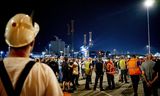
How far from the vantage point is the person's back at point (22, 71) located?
234 centimetres

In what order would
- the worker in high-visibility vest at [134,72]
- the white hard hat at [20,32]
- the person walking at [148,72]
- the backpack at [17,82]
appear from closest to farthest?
1. the backpack at [17,82]
2. the white hard hat at [20,32]
3. the person walking at [148,72]
4. the worker in high-visibility vest at [134,72]

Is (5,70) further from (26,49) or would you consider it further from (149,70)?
(149,70)

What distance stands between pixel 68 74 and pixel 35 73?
1627cm

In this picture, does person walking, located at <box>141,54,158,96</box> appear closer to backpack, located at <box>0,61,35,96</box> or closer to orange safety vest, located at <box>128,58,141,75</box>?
orange safety vest, located at <box>128,58,141,75</box>

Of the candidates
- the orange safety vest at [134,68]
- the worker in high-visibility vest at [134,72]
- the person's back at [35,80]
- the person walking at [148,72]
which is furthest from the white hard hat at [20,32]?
the orange safety vest at [134,68]

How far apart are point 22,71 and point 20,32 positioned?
1.25ft

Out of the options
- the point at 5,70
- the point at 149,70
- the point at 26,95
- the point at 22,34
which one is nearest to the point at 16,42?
the point at 22,34

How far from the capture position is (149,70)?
11.7 m

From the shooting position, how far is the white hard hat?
2.52 metres

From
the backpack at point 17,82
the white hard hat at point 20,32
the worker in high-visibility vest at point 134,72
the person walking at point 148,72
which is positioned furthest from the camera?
the worker in high-visibility vest at point 134,72

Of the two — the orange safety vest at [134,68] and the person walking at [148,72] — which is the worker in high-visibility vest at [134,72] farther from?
the person walking at [148,72]

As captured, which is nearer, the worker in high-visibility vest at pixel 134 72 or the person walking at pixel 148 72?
the person walking at pixel 148 72

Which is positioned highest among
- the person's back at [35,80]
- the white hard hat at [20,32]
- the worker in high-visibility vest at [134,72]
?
the white hard hat at [20,32]

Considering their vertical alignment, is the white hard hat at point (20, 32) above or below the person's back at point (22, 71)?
above
